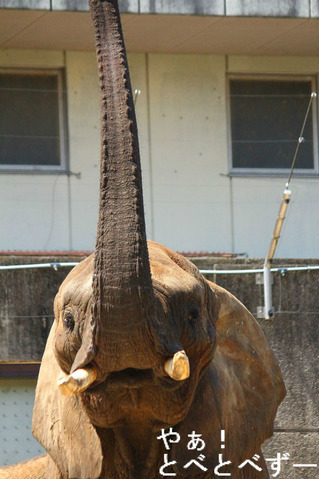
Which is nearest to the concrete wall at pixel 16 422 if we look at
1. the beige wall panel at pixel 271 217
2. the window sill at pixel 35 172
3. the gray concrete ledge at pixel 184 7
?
the window sill at pixel 35 172

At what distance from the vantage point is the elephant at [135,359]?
5.30 metres

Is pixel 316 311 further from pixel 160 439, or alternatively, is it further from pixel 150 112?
pixel 160 439

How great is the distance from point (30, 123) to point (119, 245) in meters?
6.30

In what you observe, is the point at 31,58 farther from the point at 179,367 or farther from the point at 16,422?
the point at 179,367

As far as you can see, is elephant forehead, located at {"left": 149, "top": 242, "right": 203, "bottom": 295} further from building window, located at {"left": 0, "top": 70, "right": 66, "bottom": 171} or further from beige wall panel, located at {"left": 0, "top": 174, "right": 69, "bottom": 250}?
building window, located at {"left": 0, "top": 70, "right": 66, "bottom": 171}

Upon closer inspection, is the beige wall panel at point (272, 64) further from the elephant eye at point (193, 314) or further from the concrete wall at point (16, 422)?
the elephant eye at point (193, 314)

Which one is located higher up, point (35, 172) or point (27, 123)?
point (27, 123)

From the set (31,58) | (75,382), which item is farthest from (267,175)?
(75,382)

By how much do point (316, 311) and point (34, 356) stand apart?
1592mm

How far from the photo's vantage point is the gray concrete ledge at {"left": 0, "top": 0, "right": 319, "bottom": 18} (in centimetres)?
1070

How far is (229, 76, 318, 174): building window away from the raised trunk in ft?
21.1

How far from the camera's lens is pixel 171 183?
1161 centimetres

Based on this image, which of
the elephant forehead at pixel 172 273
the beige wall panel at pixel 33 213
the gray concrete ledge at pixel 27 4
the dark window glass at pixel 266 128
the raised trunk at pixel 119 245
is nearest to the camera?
the raised trunk at pixel 119 245

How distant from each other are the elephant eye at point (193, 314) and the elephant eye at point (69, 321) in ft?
1.34
